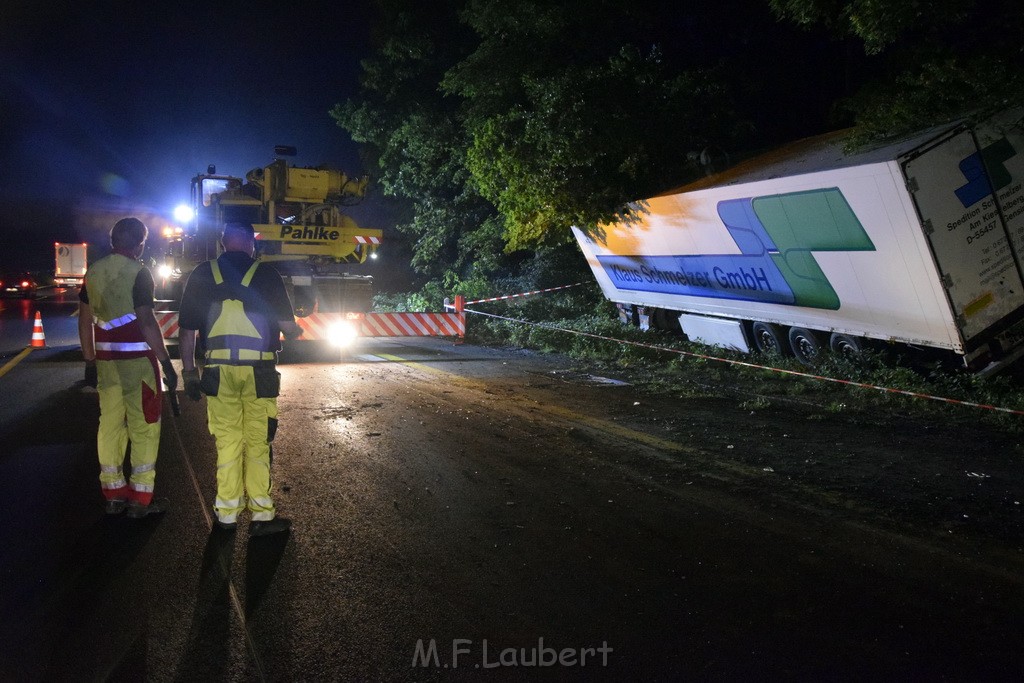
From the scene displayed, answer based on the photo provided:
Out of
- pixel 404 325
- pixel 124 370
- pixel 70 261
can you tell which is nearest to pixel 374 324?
pixel 404 325

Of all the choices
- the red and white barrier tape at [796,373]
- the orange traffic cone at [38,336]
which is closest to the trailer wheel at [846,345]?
the red and white barrier tape at [796,373]

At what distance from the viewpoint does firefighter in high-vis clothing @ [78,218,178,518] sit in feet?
17.7

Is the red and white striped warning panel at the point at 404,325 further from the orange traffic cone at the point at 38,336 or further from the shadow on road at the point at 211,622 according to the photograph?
the shadow on road at the point at 211,622

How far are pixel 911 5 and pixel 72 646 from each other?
1130 cm

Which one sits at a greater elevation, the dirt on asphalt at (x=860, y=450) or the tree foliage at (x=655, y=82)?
the tree foliage at (x=655, y=82)

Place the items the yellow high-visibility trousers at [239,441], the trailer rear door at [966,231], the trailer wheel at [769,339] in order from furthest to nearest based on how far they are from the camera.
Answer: the trailer wheel at [769,339] < the trailer rear door at [966,231] < the yellow high-visibility trousers at [239,441]

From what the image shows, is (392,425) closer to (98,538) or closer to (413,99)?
(98,538)

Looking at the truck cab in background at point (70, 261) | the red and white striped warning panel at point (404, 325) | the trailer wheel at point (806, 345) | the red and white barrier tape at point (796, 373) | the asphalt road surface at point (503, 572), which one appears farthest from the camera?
the truck cab in background at point (70, 261)

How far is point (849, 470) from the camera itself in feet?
21.5

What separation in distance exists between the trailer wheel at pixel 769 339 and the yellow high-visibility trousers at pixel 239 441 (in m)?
9.50

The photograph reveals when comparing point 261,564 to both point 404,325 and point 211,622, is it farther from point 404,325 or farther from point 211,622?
point 404,325

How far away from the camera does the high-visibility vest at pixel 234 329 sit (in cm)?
497

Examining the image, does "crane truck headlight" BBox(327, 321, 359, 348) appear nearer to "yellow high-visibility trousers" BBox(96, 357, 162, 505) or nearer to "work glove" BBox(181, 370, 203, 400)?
"yellow high-visibility trousers" BBox(96, 357, 162, 505)

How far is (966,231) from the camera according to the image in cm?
907
